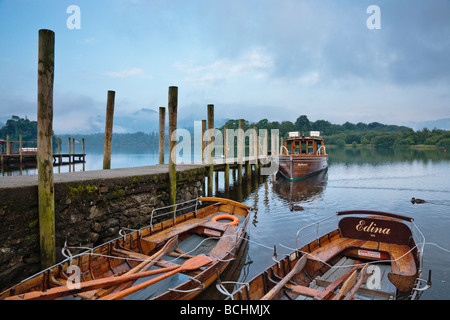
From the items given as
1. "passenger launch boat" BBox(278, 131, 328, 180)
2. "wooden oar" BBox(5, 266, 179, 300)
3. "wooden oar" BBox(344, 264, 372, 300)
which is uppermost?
"passenger launch boat" BBox(278, 131, 328, 180)

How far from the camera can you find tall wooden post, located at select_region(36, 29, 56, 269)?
18.1 ft

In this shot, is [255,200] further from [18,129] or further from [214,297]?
[18,129]

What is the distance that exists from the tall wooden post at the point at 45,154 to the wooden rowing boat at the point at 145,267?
0.55 metres

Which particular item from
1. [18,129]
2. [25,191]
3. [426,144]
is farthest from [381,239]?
[426,144]

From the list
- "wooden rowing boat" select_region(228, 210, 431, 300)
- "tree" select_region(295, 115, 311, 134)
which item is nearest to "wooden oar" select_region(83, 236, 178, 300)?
"wooden rowing boat" select_region(228, 210, 431, 300)

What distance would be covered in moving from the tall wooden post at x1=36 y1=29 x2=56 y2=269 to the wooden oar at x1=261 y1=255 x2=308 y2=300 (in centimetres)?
461

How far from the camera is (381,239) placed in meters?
6.93

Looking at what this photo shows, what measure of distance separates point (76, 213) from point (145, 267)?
2.52m

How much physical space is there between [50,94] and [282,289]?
6217 millimetres

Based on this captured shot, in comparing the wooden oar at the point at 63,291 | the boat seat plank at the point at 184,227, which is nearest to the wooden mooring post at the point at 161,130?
the boat seat plank at the point at 184,227

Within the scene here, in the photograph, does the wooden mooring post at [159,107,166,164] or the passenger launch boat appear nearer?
the wooden mooring post at [159,107,166,164]

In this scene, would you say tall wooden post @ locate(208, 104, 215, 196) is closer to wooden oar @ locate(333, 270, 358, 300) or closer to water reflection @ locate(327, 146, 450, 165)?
wooden oar @ locate(333, 270, 358, 300)

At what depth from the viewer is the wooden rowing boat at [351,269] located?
4711mm

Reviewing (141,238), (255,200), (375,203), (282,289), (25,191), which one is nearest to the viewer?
(282,289)
